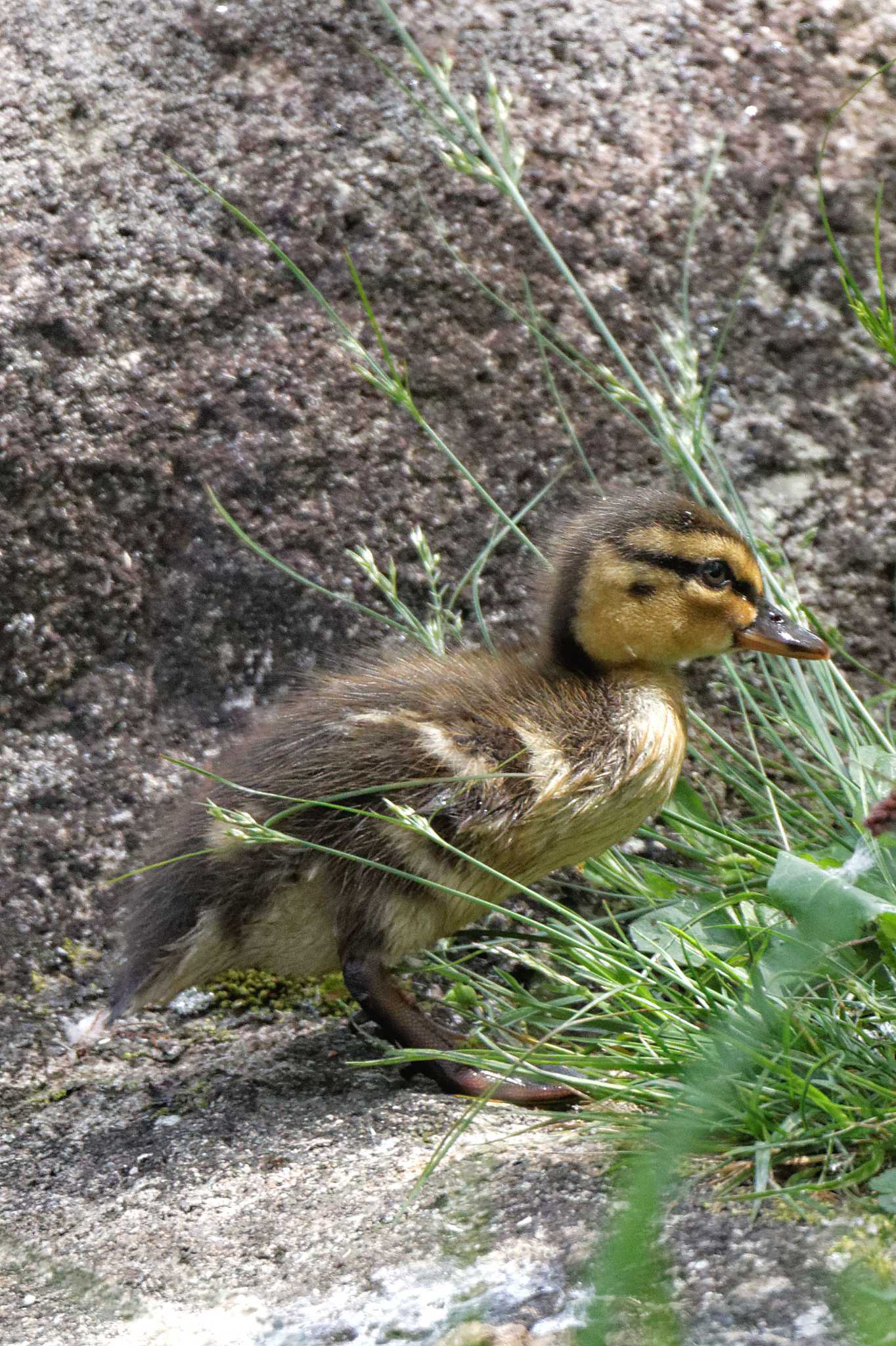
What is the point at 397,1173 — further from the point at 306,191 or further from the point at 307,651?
the point at 306,191

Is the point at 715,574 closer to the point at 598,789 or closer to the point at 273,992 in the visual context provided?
the point at 598,789

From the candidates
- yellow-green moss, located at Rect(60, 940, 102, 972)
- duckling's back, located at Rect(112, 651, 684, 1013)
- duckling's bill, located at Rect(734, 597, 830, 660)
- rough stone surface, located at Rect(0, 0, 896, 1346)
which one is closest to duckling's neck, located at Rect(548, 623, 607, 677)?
duckling's back, located at Rect(112, 651, 684, 1013)

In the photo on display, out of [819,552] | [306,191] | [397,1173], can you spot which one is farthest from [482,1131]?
[306,191]

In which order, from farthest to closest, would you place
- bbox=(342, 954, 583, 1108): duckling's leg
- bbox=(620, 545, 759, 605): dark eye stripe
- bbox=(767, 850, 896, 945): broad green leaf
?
bbox=(620, 545, 759, 605): dark eye stripe, bbox=(342, 954, 583, 1108): duckling's leg, bbox=(767, 850, 896, 945): broad green leaf

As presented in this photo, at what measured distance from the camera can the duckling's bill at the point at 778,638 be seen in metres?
2.67

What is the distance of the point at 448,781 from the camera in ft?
7.59

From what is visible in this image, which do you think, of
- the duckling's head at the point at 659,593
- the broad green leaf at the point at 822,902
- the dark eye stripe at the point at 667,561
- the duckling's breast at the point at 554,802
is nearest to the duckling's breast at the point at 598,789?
the duckling's breast at the point at 554,802

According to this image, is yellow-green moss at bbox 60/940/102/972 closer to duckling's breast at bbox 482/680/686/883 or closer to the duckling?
the duckling

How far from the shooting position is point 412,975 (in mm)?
2818

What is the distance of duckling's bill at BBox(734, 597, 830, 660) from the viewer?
2668mm

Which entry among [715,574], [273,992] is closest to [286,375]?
[715,574]

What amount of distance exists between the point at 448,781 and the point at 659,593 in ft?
1.94

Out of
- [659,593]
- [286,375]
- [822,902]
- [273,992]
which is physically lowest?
[273,992]

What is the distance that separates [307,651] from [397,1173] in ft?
4.07
